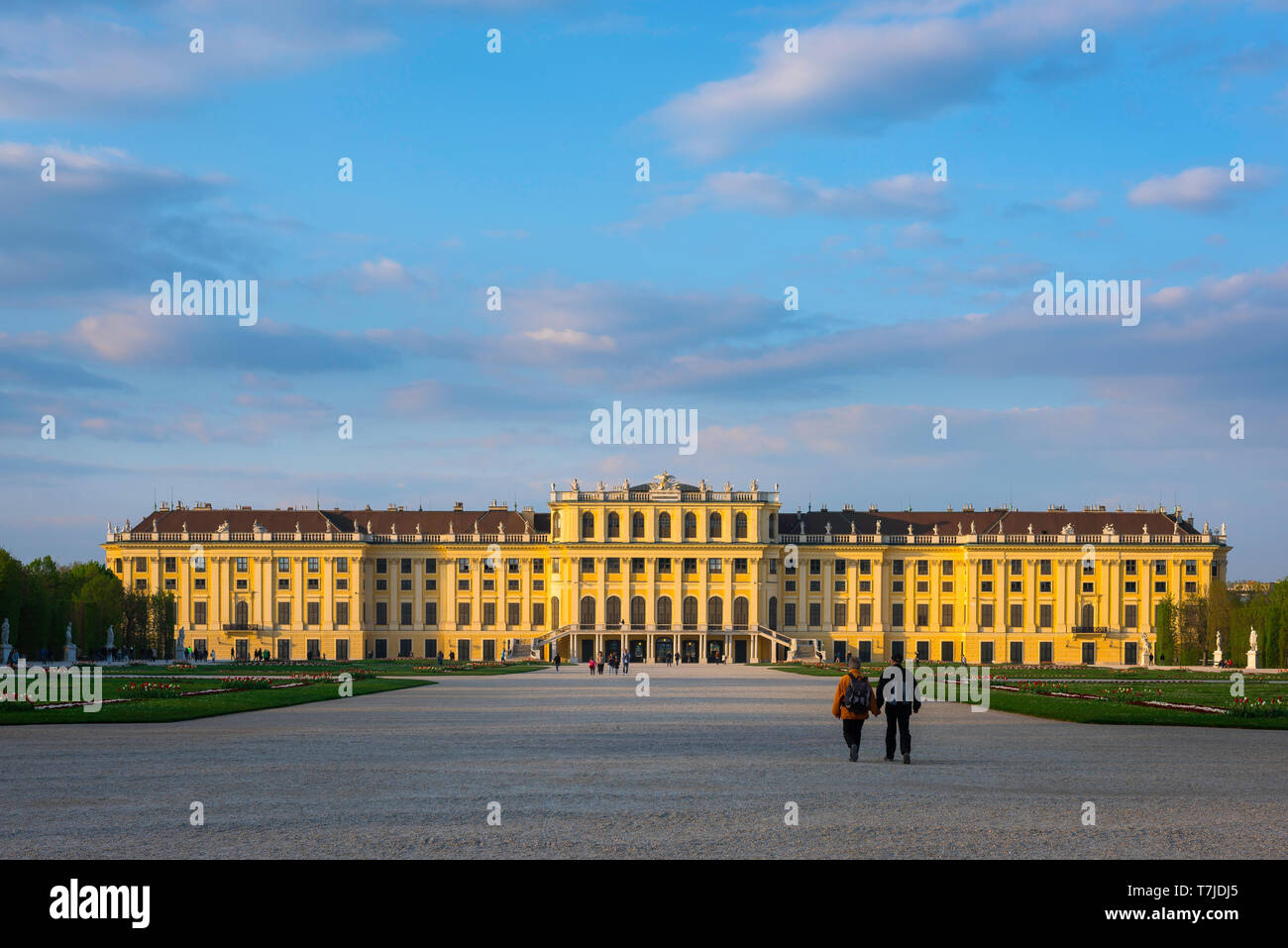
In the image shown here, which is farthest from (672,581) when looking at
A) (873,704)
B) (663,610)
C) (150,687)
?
(873,704)

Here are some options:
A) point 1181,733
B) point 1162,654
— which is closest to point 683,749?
point 1181,733

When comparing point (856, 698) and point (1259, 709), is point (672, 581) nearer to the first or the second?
point (1259, 709)

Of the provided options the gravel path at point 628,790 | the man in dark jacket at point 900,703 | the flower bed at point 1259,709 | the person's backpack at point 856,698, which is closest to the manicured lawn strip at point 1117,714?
the flower bed at point 1259,709

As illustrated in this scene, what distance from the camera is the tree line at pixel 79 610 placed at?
75.1 metres

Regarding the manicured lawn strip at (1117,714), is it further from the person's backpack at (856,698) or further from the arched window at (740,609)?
the arched window at (740,609)

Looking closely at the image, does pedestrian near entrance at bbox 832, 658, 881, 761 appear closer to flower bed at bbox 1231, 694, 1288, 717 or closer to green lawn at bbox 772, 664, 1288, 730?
green lawn at bbox 772, 664, 1288, 730

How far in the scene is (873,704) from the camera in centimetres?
2086

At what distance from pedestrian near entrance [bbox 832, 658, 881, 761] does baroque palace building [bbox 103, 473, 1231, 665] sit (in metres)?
87.9

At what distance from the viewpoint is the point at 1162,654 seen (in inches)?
3748

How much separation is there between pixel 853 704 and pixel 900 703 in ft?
2.20
